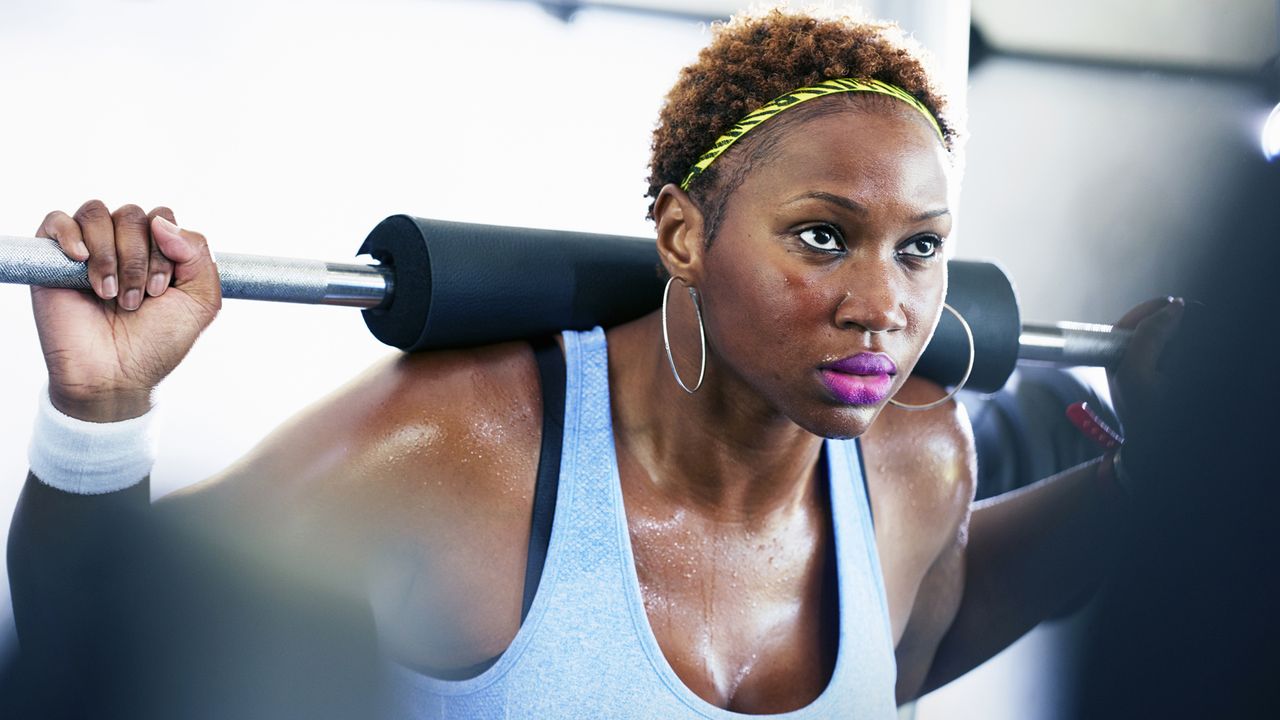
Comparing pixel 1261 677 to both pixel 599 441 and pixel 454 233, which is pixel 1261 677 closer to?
pixel 599 441

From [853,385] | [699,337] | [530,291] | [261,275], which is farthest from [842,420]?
[261,275]

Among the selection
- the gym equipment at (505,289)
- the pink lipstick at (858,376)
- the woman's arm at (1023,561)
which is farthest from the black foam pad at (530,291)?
the pink lipstick at (858,376)

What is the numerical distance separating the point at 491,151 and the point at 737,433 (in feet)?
1.81

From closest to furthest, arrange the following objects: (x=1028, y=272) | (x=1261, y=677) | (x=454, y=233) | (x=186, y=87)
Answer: (x=1261, y=677), (x=454, y=233), (x=186, y=87), (x=1028, y=272)

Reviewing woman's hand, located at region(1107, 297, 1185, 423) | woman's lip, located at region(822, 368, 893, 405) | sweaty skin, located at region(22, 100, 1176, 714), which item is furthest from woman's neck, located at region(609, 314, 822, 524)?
woman's hand, located at region(1107, 297, 1185, 423)

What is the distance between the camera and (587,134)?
127 centimetres

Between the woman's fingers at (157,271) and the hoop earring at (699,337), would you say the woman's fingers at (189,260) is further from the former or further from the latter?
the hoop earring at (699,337)

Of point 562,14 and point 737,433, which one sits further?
point 562,14

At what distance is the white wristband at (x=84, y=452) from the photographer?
0.63 metres

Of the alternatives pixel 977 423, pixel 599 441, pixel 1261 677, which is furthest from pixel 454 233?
pixel 977 423

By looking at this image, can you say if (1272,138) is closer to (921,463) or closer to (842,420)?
(842,420)

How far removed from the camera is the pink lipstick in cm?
67

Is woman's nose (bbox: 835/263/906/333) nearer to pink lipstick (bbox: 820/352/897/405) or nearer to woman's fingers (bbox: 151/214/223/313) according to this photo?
pink lipstick (bbox: 820/352/897/405)

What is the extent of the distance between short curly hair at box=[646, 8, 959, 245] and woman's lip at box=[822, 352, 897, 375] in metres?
0.13
